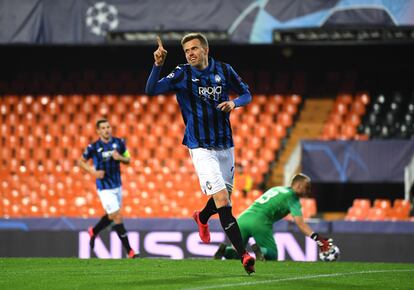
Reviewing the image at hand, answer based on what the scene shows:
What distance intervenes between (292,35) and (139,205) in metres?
4.63

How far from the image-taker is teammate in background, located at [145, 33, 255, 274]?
841 centimetres

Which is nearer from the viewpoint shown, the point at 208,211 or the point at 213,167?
the point at 213,167

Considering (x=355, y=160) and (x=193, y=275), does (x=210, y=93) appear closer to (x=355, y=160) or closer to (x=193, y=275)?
(x=193, y=275)

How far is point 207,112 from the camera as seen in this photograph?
861 cm

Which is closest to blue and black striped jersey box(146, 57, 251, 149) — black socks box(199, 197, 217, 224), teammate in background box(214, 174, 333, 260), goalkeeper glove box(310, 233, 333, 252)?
black socks box(199, 197, 217, 224)

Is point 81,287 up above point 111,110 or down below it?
below

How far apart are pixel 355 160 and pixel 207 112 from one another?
1027cm

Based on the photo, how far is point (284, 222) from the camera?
1650 cm

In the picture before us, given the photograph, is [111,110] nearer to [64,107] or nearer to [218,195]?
[64,107]

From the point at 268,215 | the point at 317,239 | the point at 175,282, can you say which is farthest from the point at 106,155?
the point at 175,282

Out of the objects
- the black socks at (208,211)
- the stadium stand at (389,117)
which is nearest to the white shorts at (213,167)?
the black socks at (208,211)

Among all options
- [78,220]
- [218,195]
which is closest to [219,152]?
[218,195]

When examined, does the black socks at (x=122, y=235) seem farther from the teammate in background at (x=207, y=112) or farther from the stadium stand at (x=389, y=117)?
the stadium stand at (x=389, y=117)

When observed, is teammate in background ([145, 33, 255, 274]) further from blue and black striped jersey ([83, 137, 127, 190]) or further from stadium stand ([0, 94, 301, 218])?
stadium stand ([0, 94, 301, 218])
